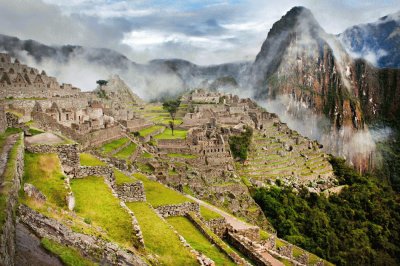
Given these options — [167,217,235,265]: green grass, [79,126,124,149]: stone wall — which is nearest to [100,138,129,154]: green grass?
[79,126,124,149]: stone wall

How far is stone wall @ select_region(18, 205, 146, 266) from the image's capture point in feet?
32.7

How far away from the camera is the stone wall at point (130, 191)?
16.4 m

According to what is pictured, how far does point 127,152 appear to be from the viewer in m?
39.3

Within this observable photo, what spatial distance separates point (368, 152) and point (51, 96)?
174 meters

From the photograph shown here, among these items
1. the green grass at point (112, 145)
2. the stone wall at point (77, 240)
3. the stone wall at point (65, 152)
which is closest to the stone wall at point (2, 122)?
the stone wall at point (65, 152)

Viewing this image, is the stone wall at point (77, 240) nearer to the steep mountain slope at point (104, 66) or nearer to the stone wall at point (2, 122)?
the stone wall at point (2, 122)

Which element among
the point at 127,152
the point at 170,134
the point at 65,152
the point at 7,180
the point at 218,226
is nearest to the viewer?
the point at 7,180

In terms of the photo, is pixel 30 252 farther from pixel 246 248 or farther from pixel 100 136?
pixel 100 136

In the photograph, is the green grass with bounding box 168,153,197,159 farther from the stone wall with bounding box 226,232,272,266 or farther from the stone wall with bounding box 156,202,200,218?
the stone wall with bounding box 156,202,200,218

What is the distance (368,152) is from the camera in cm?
18625

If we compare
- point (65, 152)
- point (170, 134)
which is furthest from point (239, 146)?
point (65, 152)

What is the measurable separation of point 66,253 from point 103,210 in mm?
3953

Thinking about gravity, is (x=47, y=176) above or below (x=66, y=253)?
above

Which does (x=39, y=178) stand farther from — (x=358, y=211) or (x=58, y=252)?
(x=358, y=211)
